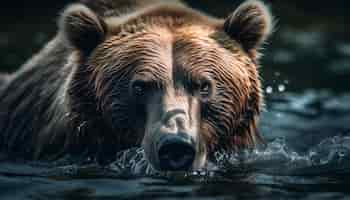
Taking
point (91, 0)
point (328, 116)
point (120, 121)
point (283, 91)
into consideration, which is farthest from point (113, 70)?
point (283, 91)

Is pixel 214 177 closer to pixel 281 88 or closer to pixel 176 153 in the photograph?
pixel 176 153

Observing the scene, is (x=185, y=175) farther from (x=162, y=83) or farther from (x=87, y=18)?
(x=87, y=18)

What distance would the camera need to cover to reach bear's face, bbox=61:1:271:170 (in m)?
6.89

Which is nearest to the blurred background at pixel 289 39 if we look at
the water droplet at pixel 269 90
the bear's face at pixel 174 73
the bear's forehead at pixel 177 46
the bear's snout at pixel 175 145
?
the water droplet at pixel 269 90

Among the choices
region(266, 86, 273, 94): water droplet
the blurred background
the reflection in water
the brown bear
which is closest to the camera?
the reflection in water

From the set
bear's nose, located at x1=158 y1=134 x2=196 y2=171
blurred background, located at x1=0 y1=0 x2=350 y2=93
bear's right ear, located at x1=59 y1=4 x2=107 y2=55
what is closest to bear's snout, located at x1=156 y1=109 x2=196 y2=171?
bear's nose, located at x1=158 y1=134 x2=196 y2=171

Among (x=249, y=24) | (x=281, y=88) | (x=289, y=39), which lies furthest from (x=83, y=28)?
(x=289, y=39)

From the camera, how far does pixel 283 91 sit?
12.2 metres

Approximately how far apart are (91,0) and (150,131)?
7.80ft

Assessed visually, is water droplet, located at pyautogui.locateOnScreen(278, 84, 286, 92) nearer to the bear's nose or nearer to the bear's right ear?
the bear's right ear

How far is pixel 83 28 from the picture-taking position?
7.46 meters

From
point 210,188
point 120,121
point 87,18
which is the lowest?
point 210,188

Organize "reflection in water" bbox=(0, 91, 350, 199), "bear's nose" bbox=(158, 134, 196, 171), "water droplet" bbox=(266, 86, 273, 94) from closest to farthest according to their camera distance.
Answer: "bear's nose" bbox=(158, 134, 196, 171)
"reflection in water" bbox=(0, 91, 350, 199)
"water droplet" bbox=(266, 86, 273, 94)

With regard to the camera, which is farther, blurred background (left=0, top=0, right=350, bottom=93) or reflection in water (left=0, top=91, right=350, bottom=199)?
blurred background (left=0, top=0, right=350, bottom=93)
